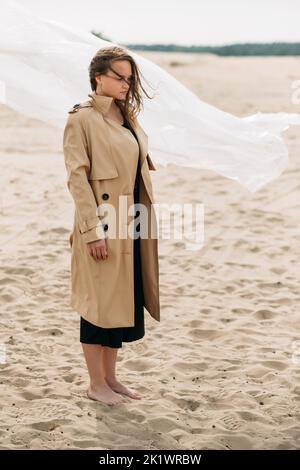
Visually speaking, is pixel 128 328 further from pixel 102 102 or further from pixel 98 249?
pixel 102 102

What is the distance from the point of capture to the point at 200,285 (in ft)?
A: 21.8

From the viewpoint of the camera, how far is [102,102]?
3895mm

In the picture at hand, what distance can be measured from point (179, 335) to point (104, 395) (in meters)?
1.29

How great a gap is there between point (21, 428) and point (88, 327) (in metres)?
0.57

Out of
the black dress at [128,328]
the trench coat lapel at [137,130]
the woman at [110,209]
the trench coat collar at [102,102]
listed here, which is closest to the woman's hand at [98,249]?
the woman at [110,209]

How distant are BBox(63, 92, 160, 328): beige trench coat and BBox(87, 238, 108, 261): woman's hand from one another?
0.03 metres

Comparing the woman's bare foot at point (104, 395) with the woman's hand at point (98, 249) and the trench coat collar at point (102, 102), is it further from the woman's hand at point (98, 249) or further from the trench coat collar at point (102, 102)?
the trench coat collar at point (102, 102)

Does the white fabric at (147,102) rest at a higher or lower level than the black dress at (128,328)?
higher

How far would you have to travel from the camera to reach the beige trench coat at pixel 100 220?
3.87m

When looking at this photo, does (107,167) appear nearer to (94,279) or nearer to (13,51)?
(94,279)

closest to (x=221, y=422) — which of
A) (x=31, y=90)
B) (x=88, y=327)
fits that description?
(x=88, y=327)

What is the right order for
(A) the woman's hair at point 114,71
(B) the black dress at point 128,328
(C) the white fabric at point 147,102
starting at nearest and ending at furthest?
(A) the woman's hair at point 114,71 < (B) the black dress at point 128,328 < (C) the white fabric at point 147,102

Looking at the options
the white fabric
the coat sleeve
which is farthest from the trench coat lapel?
the white fabric

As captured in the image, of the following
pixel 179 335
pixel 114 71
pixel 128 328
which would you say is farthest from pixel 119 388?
pixel 114 71
